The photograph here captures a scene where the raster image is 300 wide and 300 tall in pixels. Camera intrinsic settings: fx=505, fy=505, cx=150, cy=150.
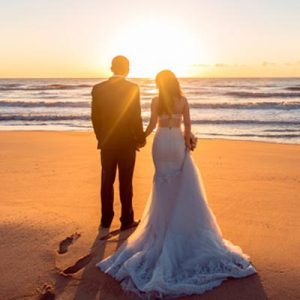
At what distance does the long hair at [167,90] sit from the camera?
5.04 meters

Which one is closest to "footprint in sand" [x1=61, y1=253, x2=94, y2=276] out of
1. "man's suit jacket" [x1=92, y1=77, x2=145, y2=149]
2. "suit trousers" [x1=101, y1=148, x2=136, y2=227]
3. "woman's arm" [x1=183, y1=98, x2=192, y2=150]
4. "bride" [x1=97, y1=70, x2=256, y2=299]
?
"bride" [x1=97, y1=70, x2=256, y2=299]

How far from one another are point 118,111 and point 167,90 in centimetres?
116

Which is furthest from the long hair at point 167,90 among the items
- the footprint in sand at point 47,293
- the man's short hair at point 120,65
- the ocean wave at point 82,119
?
the ocean wave at point 82,119

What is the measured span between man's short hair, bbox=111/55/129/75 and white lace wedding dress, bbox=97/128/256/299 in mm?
1161

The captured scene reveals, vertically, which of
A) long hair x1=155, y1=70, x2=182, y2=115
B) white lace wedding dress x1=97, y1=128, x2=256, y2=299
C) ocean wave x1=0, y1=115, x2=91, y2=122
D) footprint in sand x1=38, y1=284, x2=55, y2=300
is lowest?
ocean wave x1=0, y1=115, x2=91, y2=122

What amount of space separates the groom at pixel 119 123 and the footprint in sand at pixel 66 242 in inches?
23.9

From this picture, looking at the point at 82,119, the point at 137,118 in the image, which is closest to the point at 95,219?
the point at 137,118

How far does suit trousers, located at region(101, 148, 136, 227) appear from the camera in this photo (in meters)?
6.17

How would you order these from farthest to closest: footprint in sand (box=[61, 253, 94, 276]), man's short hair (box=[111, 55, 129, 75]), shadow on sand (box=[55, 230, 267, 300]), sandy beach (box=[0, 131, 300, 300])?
man's short hair (box=[111, 55, 129, 75]) → footprint in sand (box=[61, 253, 94, 276]) → sandy beach (box=[0, 131, 300, 300]) → shadow on sand (box=[55, 230, 267, 300])

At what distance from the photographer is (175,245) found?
4758 mm

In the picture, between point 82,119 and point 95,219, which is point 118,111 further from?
point 82,119

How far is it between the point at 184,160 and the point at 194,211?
1.87 ft

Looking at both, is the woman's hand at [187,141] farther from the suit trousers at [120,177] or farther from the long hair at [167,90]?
the suit trousers at [120,177]

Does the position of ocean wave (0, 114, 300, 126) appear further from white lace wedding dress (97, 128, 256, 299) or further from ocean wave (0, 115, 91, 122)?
white lace wedding dress (97, 128, 256, 299)
